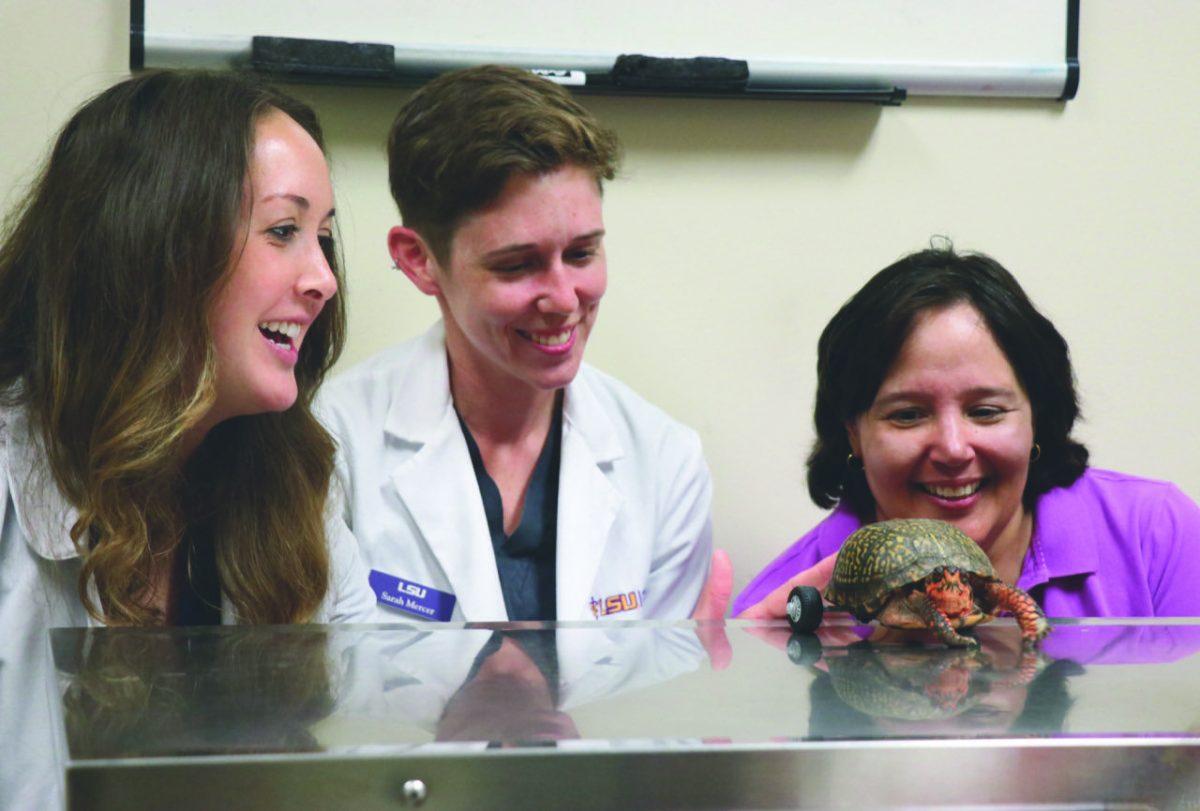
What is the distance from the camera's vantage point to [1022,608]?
1.19 meters

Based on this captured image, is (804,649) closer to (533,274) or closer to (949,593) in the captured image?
(949,593)

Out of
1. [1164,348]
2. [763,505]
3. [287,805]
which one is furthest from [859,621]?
[1164,348]

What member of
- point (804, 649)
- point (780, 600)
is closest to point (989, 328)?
point (780, 600)

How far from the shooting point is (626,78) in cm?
220

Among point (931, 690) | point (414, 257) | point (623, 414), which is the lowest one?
point (931, 690)

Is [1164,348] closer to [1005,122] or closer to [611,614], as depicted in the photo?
[1005,122]

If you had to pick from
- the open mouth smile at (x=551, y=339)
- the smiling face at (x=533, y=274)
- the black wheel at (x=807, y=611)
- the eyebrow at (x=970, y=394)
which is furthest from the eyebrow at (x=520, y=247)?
the black wheel at (x=807, y=611)

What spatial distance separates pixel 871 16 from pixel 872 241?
0.40 metres

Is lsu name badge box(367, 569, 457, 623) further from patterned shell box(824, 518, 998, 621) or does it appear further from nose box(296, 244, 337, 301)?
patterned shell box(824, 518, 998, 621)

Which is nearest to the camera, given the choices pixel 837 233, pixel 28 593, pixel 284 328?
pixel 28 593

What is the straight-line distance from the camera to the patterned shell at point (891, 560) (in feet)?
3.93

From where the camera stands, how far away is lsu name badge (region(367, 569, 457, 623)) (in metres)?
1.86

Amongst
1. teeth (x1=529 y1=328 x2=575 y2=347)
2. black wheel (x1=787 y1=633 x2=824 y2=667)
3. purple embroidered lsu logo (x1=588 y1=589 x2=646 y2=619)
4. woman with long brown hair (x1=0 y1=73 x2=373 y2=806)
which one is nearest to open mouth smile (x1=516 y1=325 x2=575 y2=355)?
teeth (x1=529 y1=328 x2=575 y2=347)

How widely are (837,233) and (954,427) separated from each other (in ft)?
2.43
